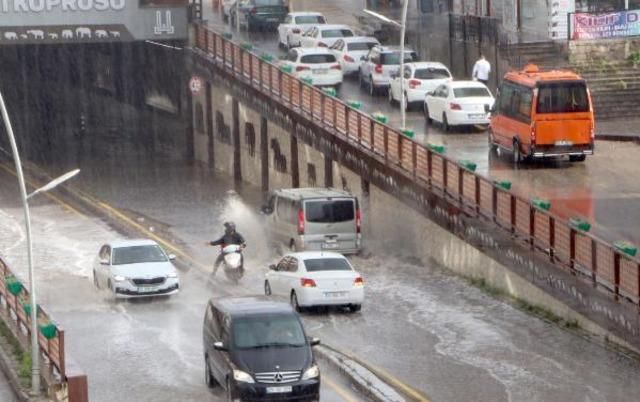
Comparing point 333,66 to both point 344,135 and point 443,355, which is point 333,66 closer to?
point 344,135

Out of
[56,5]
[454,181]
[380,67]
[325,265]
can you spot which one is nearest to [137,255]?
[325,265]

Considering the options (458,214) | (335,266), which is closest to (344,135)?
(458,214)

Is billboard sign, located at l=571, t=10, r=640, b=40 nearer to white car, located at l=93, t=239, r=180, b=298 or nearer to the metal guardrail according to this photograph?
the metal guardrail

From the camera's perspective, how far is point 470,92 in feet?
164

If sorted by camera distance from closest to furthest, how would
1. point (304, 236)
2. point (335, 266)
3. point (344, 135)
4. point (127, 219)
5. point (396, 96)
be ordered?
point (335, 266)
point (304, 236)
point (344, 135)
point (127, 219)
point (396, 96)

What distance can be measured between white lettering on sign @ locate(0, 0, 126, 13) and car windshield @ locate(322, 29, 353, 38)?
9.62 m

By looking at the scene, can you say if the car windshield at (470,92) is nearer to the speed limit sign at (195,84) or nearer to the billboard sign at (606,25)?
the billboard sign at (606,25)

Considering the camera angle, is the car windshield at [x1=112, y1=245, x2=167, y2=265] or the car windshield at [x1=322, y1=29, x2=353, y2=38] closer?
the car windshield at [x1=112, y1=245, x2=167, y2=265]

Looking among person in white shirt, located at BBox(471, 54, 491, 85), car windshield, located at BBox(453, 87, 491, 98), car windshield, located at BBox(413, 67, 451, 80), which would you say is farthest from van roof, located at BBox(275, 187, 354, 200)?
person in white shirt, located at BBox(471, 54, 491, 85)

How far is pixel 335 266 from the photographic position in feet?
113

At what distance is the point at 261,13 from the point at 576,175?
32397 millimetres

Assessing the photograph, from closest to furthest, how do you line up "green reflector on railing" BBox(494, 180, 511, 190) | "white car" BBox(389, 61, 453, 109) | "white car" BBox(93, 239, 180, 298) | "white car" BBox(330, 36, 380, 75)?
1. "white car" BBox(93, 239, 180, 298)
2. "green reflector on railing" BBox(494, 180, 511, 190)
3. "white car" BBox(389, 61, 453, 109)
4. "white car" BBox(330, 36, 380, 75)

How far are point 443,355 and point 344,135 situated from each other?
691 inches

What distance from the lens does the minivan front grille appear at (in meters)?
25.7
